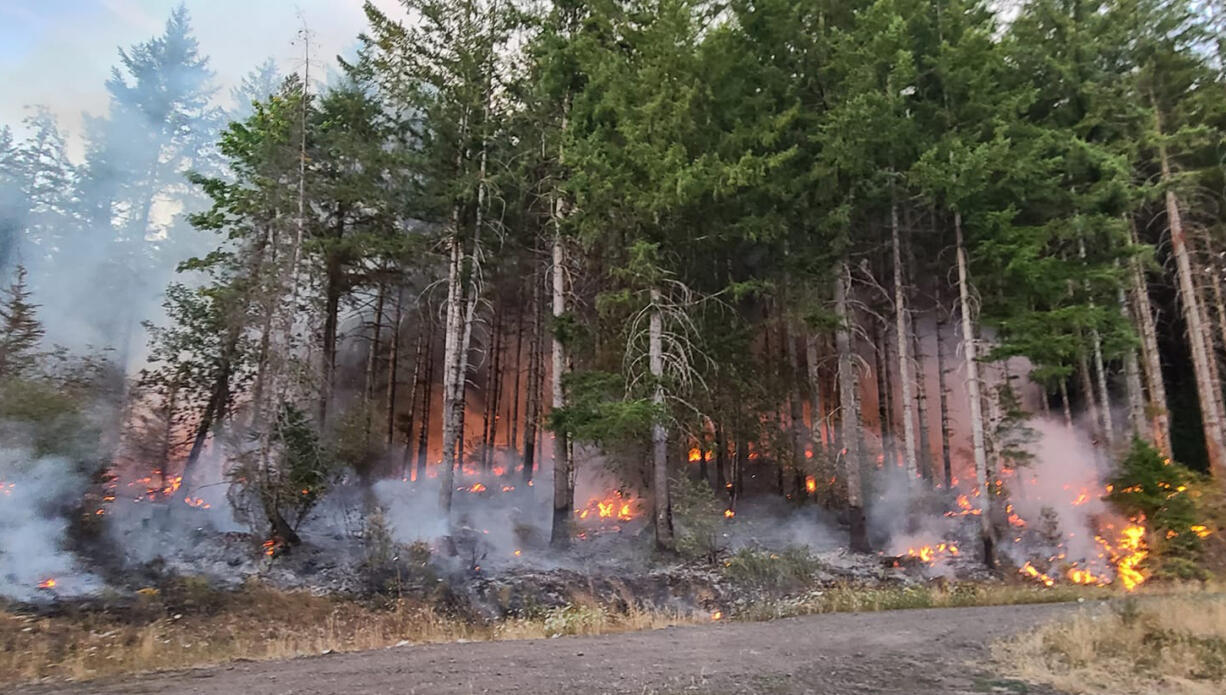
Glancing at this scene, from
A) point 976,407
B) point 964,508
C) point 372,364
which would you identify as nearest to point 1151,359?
point 964,508

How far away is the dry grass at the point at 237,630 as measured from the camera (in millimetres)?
9219

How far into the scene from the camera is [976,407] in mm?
16922

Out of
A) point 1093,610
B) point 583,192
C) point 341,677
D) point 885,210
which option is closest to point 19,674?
point 341,677

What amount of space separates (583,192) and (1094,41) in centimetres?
1362

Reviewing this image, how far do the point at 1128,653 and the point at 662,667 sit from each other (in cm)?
469

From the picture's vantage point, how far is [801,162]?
18.1 meters

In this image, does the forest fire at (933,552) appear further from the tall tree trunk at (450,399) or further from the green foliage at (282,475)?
the green foliage at (282,475)

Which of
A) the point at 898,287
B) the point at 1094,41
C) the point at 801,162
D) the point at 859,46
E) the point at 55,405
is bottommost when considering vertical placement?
the point at 55,405

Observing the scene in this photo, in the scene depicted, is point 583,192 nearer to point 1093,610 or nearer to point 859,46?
point 859,46

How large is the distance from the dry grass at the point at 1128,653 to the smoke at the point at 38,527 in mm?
15702

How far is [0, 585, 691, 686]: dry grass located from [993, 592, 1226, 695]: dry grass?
5.87m

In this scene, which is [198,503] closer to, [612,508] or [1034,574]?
[612,508]

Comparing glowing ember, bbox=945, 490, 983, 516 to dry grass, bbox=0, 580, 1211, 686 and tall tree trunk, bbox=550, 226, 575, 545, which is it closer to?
dry grass, bbox=0, 580, 1211, 686

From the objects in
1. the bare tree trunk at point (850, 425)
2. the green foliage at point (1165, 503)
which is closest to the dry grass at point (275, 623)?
the bare tree trunk at point (850, 425)
